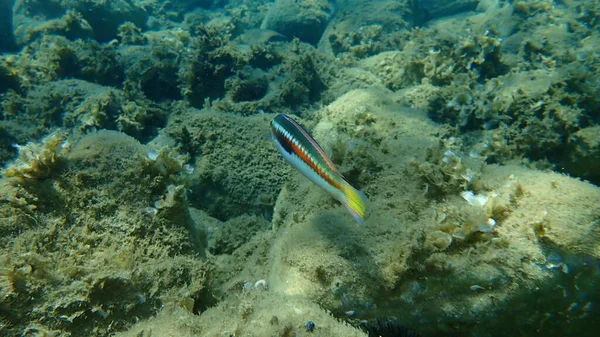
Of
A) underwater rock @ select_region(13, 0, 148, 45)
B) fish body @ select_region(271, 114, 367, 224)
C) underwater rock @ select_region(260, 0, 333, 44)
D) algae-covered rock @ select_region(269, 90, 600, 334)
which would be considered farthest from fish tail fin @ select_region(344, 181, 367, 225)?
underwater rock @ select_region(13, 0, 148, 45)

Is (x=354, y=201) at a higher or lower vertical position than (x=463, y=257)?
higher

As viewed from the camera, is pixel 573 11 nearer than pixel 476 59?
No

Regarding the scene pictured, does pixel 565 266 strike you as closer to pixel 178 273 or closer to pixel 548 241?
pixel 548 241

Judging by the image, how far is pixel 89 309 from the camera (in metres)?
2.23

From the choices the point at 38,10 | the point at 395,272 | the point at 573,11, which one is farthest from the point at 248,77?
the point at 38,10

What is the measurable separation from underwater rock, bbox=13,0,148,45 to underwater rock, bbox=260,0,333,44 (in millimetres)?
6723

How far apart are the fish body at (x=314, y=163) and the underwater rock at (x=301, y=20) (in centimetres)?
1279

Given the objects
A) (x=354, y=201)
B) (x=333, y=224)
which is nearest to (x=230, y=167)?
(x=333, y=224)

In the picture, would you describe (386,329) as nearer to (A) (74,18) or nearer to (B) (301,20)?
(B) (301,20)

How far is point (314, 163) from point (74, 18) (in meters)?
14.0

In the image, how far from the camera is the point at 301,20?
44.3ft

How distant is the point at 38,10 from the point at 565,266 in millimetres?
20500

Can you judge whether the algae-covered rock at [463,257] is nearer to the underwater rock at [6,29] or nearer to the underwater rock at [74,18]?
the underwater rock at [74,18]

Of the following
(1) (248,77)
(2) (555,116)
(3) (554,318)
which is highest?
(2) (555,116)
